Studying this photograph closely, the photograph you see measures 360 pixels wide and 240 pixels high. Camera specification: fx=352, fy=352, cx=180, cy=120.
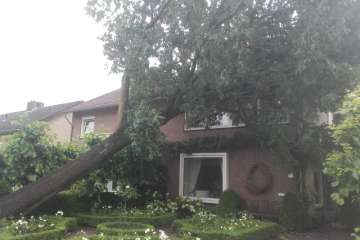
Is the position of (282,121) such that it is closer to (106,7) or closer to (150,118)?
(150,118)

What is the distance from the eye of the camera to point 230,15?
34.6 feet

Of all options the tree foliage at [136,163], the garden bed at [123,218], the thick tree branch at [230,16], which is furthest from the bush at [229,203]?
the thick tree branch at [230,16]

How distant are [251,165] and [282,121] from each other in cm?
331

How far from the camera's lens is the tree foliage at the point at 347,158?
4.68 meters

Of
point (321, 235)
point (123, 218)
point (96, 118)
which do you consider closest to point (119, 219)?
point (123, 218)

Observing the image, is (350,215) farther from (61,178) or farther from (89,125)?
(89,125)

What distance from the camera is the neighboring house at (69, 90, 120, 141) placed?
2134 centimetres

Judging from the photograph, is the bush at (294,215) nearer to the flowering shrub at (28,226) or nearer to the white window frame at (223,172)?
the white window frame at (223,172)

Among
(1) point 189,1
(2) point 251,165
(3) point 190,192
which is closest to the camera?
(1) point 189,1

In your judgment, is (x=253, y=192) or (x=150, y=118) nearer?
(x=150, y=118)

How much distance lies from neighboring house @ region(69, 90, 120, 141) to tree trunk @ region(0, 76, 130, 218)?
336 inches

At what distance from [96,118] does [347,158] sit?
63.4 ft

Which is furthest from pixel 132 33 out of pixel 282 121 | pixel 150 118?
pixel 282 121

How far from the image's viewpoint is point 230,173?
16188mm
